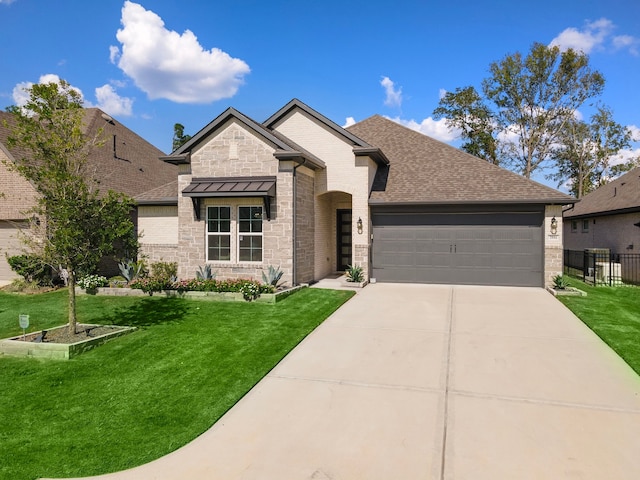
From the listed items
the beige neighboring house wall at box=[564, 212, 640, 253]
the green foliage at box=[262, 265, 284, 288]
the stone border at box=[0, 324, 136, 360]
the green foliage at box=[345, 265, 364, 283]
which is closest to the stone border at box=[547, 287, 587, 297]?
the green foliage at box=[345, 265, 364, 283]

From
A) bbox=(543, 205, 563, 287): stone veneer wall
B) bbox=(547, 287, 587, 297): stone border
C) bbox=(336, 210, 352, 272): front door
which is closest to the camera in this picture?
bbox=(547, 287, 587, 297): stone border

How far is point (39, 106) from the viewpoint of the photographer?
7.46 meters

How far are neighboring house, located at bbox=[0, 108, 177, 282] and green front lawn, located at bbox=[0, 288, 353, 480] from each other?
23.2 feet

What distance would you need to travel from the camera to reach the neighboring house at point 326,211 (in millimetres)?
13242

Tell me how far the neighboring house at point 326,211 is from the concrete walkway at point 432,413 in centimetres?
561

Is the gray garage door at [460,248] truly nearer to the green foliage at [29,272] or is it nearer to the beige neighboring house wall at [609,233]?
the beige neighboring house wall at [609,233]

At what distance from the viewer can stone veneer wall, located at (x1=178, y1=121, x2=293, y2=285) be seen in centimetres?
1309

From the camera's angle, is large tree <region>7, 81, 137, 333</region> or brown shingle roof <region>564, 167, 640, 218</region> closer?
large tree <region>7, 81, 137, 333</region>

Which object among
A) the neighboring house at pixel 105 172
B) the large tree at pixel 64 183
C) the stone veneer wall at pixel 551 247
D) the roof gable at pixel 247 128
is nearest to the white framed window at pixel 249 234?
the roof gable at pixel 247 128

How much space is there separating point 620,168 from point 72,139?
47.9 m

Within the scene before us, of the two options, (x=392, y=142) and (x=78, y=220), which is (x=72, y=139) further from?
(x=392, y=142)

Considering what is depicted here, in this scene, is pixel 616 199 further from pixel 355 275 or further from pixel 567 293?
pixel 355 275

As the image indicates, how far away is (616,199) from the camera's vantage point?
64.9ft

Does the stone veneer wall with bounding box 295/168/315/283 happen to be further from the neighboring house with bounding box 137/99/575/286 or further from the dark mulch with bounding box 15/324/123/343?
the dark mulch with bounding box 15/324/123/343
